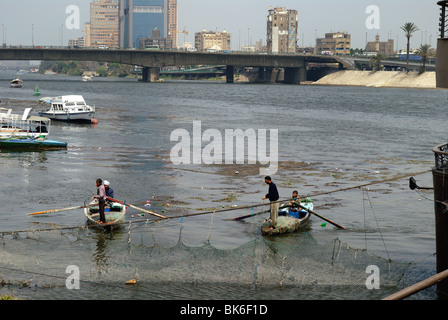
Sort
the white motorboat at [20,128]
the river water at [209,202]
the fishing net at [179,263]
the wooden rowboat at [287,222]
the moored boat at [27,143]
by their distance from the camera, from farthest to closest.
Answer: the white motorboat at [20,128], the moored boat at [27,143], the wooden rowboat at [287,222], the fishing net at [179,263], the river water at [209,202]

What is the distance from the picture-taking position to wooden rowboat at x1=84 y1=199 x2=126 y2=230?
1064 inches

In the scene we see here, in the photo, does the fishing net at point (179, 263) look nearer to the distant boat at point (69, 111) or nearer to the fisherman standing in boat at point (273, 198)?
the fisherman standing in boat at point (273, 198)

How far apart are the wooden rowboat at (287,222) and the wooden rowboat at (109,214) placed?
598 cm

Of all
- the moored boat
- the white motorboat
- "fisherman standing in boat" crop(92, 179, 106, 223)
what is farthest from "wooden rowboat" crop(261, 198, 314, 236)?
the white motorboat

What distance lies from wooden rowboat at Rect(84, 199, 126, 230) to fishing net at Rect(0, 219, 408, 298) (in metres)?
0.91

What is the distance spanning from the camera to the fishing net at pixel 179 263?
2127 centimetres

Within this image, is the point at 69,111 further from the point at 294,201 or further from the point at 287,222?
the point at 287,222

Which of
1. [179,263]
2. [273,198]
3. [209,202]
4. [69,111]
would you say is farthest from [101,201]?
[69,111]

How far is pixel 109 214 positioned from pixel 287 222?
7.39m

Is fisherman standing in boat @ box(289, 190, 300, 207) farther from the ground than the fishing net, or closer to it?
farther from the ground

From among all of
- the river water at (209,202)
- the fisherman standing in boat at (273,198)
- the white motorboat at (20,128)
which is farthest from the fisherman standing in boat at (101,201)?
the white motorboat at (20,128)

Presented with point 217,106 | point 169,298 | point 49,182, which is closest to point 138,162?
point 49,182

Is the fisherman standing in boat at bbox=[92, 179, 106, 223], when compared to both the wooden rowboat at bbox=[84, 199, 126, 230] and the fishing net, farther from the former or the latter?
→ the fishing net

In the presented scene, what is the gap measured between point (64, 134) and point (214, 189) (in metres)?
35.2
